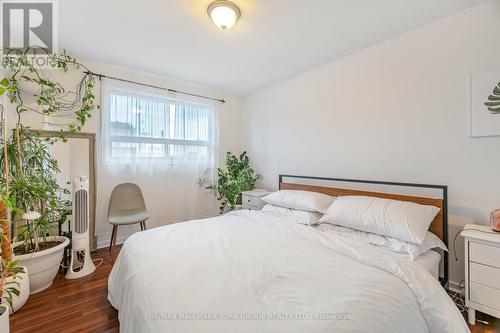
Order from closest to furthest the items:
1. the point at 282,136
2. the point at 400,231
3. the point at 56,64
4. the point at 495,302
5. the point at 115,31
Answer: the point at 495,302 → the point at 400,231 → the point at 115,31 → the point at 56,64 → the point at 282,136

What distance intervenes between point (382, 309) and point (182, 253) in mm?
1184

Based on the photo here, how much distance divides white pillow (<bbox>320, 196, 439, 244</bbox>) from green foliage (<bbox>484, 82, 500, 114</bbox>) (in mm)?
879

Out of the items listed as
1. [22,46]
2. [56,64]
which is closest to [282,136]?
[56,64]

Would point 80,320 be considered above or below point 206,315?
below

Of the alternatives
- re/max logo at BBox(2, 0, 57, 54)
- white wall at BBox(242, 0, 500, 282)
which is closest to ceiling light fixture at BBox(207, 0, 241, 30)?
re/max logo at BBox(2, 0, 57, 54)

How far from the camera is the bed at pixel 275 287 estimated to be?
938mm

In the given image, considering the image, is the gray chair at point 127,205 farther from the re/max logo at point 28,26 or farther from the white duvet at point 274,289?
the re/max logo at point 28,26

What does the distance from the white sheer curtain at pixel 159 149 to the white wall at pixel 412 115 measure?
1.60 m

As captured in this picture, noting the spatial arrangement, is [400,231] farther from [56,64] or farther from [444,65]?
[56,64]

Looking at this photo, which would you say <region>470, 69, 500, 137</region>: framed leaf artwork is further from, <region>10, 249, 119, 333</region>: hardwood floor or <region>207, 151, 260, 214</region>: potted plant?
<region>10, 249, 119, 333</region>: hardwood floor

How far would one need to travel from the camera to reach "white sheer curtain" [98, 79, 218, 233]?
119 inches

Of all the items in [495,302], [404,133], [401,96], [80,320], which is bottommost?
[80,320]

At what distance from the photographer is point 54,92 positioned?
8.68ft

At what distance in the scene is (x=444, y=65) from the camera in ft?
6.60
